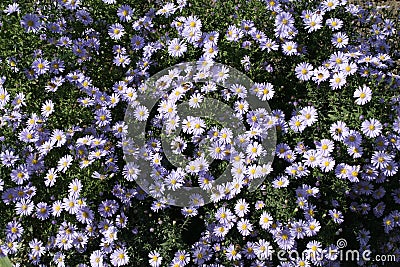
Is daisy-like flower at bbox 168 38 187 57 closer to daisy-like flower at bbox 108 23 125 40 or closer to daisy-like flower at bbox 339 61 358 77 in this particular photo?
daisy-like flower at bbox 108 23 125 40

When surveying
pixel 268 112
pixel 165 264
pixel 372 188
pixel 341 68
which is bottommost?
pixel 165 264

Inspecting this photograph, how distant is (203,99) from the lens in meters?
3.78

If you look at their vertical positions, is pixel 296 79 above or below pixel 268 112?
above

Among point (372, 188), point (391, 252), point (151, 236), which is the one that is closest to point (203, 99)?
point (151, 236)

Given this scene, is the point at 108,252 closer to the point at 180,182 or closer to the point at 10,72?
the point at 180,182

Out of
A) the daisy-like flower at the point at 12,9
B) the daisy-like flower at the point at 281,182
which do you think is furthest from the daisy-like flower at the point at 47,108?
the daisy-like flower at the point at 281,182

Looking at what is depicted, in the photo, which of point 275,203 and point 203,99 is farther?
point 203,99

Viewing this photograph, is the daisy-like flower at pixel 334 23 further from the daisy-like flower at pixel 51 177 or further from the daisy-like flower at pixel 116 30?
the daisy-like flower at pixel 51 177

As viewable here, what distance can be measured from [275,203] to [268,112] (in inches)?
23.5

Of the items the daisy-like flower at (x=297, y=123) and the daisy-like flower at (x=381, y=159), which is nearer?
the daisy-like flower at (x=381, y=159)

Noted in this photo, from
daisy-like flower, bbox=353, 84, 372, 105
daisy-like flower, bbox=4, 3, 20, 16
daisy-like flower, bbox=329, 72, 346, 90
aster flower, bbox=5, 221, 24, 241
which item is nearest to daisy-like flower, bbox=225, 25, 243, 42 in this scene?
daisy-like flower, bbox=329, 72, 346, 90

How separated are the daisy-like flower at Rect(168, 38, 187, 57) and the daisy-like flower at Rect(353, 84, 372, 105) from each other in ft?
3.85
